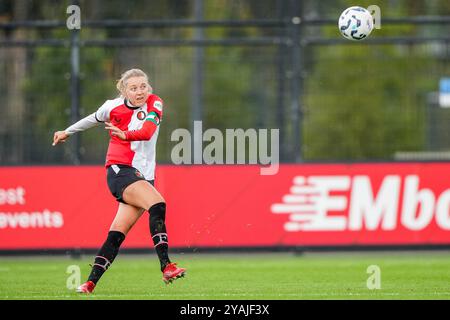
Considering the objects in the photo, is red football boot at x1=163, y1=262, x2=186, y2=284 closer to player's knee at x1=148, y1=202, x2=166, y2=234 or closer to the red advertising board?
player's knee at x1=148, y1=202, x2=166, y2=234

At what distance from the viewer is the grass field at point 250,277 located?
1156cm

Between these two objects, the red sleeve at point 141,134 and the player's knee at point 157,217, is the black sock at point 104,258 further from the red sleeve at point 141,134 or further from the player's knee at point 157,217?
Answer: the red sleeve at point 141,134

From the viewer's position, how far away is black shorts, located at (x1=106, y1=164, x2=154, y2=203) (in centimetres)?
1156

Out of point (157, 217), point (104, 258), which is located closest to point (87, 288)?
point (104, 258)

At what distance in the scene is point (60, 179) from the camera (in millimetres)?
18188

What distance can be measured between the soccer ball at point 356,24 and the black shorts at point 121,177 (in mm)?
3819

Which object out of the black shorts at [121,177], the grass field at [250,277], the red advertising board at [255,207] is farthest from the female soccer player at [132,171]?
the red advertising board at [255,207]

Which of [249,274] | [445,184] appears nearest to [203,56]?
[445,184]

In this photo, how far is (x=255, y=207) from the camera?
18.0 meters

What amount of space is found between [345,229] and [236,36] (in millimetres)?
4226

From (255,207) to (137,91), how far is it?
22.3 ft

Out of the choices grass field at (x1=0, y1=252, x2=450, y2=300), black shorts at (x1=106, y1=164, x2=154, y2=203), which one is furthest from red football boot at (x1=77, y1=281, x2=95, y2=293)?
black shorts at (x1=106, y1=164, x2=154, y2=203)

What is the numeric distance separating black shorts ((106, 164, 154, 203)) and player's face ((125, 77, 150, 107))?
2.18 ft

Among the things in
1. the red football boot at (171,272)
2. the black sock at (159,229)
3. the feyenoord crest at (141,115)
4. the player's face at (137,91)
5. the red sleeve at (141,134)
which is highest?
the player's face at (137,91)
